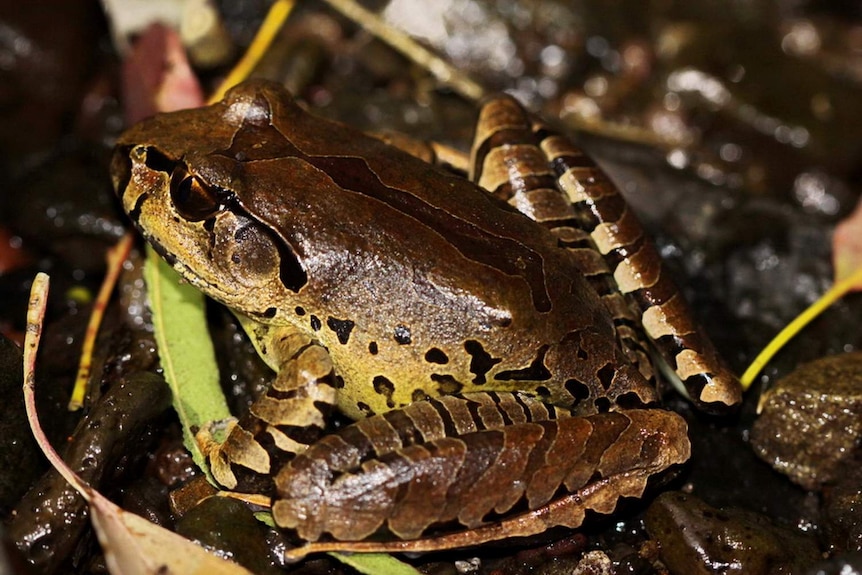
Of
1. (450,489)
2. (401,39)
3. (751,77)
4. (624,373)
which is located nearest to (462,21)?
(401,39)

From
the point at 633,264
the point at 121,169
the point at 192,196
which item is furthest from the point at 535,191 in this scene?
the point at 121,169

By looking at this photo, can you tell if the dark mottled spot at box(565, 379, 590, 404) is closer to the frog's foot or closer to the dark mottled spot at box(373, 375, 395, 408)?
the dark mottled spot at box(373, 375, 395, 408)

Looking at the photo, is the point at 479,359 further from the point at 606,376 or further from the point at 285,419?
the point at 285,419

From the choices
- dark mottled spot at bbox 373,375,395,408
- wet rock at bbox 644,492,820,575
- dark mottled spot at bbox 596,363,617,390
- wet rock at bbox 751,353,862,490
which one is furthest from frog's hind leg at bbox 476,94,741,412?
dark mottled spot at bbox 373,375,395,408

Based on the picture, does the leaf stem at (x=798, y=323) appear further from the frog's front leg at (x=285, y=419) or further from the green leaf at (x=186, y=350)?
the green leaf at (x=186, y=350)

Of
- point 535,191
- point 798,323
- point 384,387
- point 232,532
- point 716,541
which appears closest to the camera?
point 232,532

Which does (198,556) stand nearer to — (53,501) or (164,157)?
(53,501)
